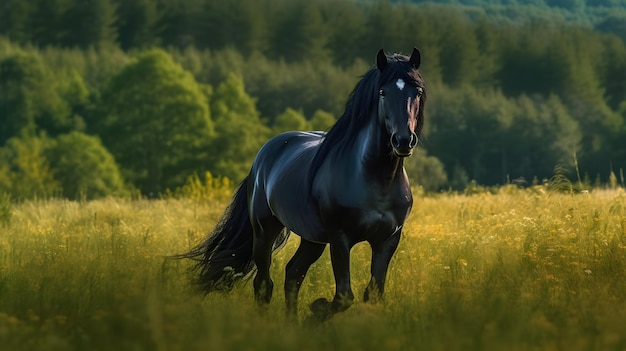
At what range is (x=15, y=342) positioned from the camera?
547 cm

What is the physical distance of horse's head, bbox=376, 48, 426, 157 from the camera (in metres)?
6.53

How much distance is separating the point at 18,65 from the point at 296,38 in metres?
49.6

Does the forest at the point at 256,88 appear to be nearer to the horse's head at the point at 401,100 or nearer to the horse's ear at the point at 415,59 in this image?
the horse's ear at the point at 415,59

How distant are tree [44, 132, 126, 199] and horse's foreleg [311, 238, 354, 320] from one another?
44206mm

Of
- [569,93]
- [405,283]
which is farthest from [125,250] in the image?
[569,93]

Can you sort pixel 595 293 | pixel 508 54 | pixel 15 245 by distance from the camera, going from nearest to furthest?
pixel 595 293
pixel 15 245
pixel 508 54

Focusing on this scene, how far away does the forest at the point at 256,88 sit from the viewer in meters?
53.8

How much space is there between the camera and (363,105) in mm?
7281

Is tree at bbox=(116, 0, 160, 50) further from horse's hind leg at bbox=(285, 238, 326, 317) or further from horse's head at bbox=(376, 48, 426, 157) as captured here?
horse's head at bbox=(376, 48, 426, 157)

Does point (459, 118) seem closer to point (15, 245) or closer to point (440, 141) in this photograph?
point (440, 141)

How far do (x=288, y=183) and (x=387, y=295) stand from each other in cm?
125

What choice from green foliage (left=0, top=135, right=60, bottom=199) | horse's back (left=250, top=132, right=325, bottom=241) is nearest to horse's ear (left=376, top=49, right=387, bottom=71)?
horse's back (left=250, top=132, right=325, bottom=241)

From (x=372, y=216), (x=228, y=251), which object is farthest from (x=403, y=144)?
(x=228, y=251)

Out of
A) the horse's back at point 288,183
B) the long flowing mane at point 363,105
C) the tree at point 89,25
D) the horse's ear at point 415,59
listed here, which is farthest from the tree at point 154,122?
the tree at point 89,25
